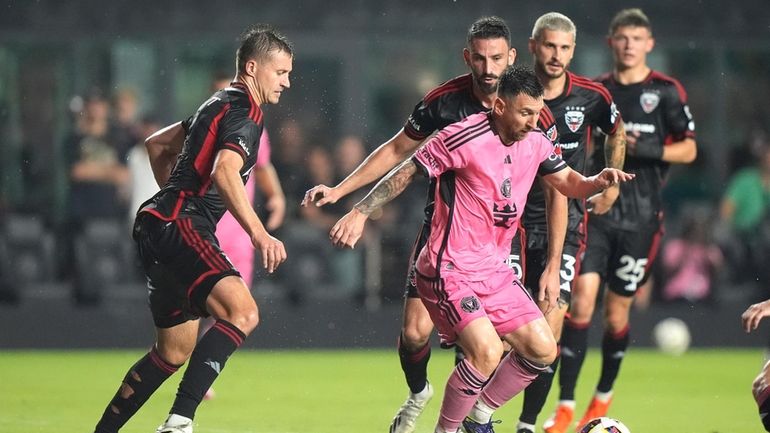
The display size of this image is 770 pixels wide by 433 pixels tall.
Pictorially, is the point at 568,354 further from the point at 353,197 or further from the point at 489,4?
the point at 489,4

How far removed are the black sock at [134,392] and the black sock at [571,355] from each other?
270cm

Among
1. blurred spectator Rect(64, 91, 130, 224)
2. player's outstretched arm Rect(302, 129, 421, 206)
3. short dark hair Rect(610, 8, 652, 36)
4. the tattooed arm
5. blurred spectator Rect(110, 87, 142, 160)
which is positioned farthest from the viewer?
blurred spectator Rect(110, 87, 142, 160)

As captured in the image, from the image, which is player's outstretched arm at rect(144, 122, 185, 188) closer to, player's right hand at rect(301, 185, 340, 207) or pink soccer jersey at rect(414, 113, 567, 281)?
player's right hand at rect(301, 185, 340, 207)

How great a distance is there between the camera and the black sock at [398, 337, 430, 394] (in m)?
7.76

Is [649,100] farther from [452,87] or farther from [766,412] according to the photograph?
[766,412]

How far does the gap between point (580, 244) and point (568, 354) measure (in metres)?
0.83

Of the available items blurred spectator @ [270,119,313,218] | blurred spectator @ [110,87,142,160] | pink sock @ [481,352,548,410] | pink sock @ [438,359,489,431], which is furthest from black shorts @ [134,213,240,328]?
blurred spectator @ [110,87,142,160]

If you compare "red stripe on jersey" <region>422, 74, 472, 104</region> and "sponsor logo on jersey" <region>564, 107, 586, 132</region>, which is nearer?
"red stripe on jersey" <region>422, 74, 472, 104</region>

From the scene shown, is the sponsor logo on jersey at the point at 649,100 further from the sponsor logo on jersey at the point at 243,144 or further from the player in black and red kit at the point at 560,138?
the sponsor logo on jersey at the point at 243,144

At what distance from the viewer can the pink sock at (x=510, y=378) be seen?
7.15m

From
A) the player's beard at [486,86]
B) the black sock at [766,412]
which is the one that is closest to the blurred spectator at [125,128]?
the player's beard at [486,86]

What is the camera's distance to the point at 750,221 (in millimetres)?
15422

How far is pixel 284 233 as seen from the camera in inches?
603

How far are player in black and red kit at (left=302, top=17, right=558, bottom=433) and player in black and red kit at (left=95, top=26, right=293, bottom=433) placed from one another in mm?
722
